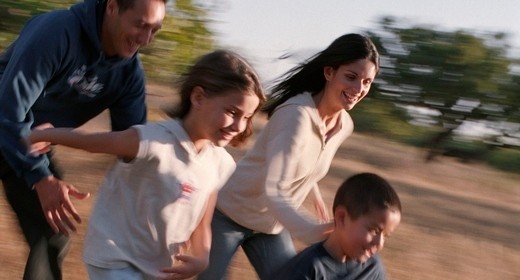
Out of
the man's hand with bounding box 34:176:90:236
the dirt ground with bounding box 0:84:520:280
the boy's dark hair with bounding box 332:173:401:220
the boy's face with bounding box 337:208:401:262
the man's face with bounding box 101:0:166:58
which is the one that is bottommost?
the dirt ground with bounding box 0:84:520:280

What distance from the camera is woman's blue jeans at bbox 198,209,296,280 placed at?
13.1 feet

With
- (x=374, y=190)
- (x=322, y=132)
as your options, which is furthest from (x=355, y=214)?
(x=322, y=132)

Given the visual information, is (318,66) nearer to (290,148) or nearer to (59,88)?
(290,148)

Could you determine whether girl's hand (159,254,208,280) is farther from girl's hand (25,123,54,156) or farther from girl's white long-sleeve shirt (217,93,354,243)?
girl's hand (25,123,54,156)

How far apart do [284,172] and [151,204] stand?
0.49 m

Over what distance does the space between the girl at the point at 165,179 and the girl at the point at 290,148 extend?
218mm

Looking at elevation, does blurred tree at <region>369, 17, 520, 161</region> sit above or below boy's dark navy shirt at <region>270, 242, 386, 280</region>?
below

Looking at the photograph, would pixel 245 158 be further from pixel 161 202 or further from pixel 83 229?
pixel 83 229

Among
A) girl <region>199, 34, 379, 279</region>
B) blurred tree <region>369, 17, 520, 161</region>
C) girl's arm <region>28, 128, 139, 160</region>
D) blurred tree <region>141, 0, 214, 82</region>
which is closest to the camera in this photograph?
girl's arm <region>28, 128, 139, 160</region>

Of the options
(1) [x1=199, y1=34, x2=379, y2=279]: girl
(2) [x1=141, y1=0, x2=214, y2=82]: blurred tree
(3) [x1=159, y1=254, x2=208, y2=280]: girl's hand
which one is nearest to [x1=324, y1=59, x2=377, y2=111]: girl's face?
(1) [x1=199, y1=34, x2=379, y2=279]: girl

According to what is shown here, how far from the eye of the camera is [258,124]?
8914mm

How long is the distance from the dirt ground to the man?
4.67ft

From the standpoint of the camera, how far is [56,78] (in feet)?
12.1

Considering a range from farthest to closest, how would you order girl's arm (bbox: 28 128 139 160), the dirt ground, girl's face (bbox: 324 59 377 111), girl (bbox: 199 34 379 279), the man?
the dirt ground < girl's face (bbox: 324 59 377 111) < girl (bbox: 199 34 379 279) < the man < girl's arm (bbox: 28 128 139 160)
